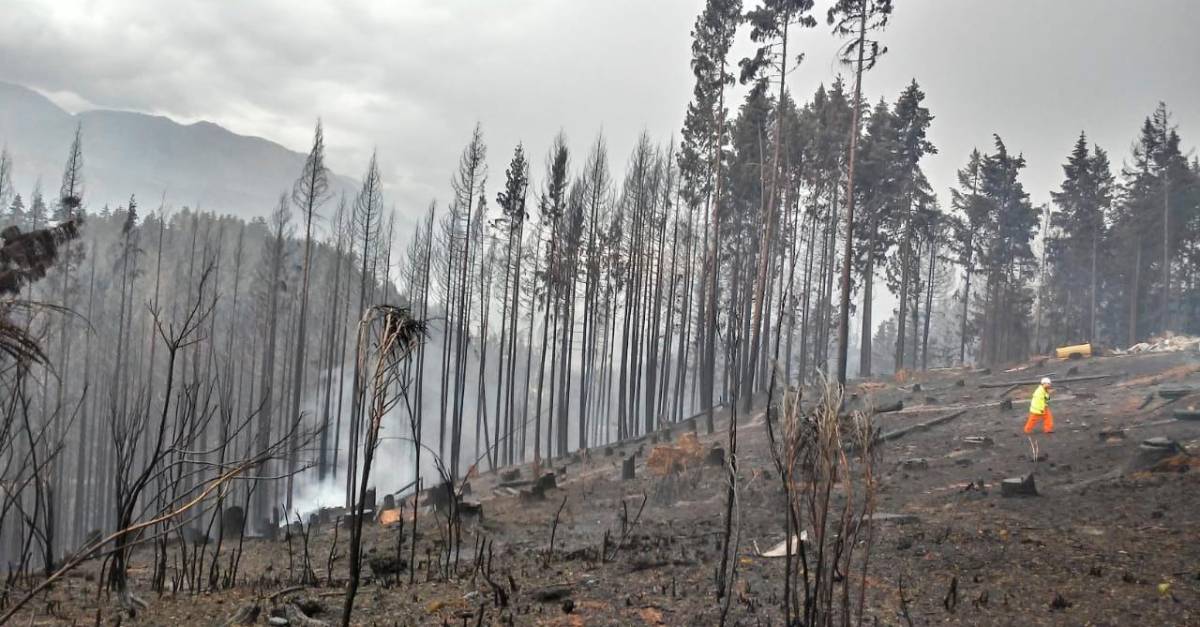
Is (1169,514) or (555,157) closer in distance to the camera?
(1169,514)

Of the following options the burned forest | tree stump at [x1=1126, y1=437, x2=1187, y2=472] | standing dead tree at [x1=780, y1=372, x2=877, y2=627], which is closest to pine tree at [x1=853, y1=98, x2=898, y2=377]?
the burned forest

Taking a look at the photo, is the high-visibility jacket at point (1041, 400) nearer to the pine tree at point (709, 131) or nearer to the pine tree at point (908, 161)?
the pine tree at point (709, 131)

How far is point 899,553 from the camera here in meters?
9.37

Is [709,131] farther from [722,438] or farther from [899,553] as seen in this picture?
[899,553]

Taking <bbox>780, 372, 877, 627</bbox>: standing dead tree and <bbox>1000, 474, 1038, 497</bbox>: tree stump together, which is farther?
<bbox>1000, 474, 1038, 497</bbox>: tree stump

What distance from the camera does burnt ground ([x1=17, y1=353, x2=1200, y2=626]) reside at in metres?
7.26

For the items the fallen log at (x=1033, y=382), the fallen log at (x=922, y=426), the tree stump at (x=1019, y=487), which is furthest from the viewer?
the fallen log at (x=1033, y=382)

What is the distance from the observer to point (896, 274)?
38312 mm

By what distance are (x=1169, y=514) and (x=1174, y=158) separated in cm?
3915

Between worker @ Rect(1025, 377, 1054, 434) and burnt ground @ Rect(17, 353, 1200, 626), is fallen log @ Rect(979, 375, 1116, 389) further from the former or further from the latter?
worker @ Rect(1025, 377, 1054, 434)

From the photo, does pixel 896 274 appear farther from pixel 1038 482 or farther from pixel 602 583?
pixel 602 583

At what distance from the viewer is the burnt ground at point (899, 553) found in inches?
286

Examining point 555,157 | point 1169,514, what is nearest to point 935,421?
point 1169,514

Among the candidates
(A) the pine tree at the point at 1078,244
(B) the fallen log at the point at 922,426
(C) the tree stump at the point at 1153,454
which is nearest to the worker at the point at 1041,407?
(C) the tree stump at the point at 1153,454
